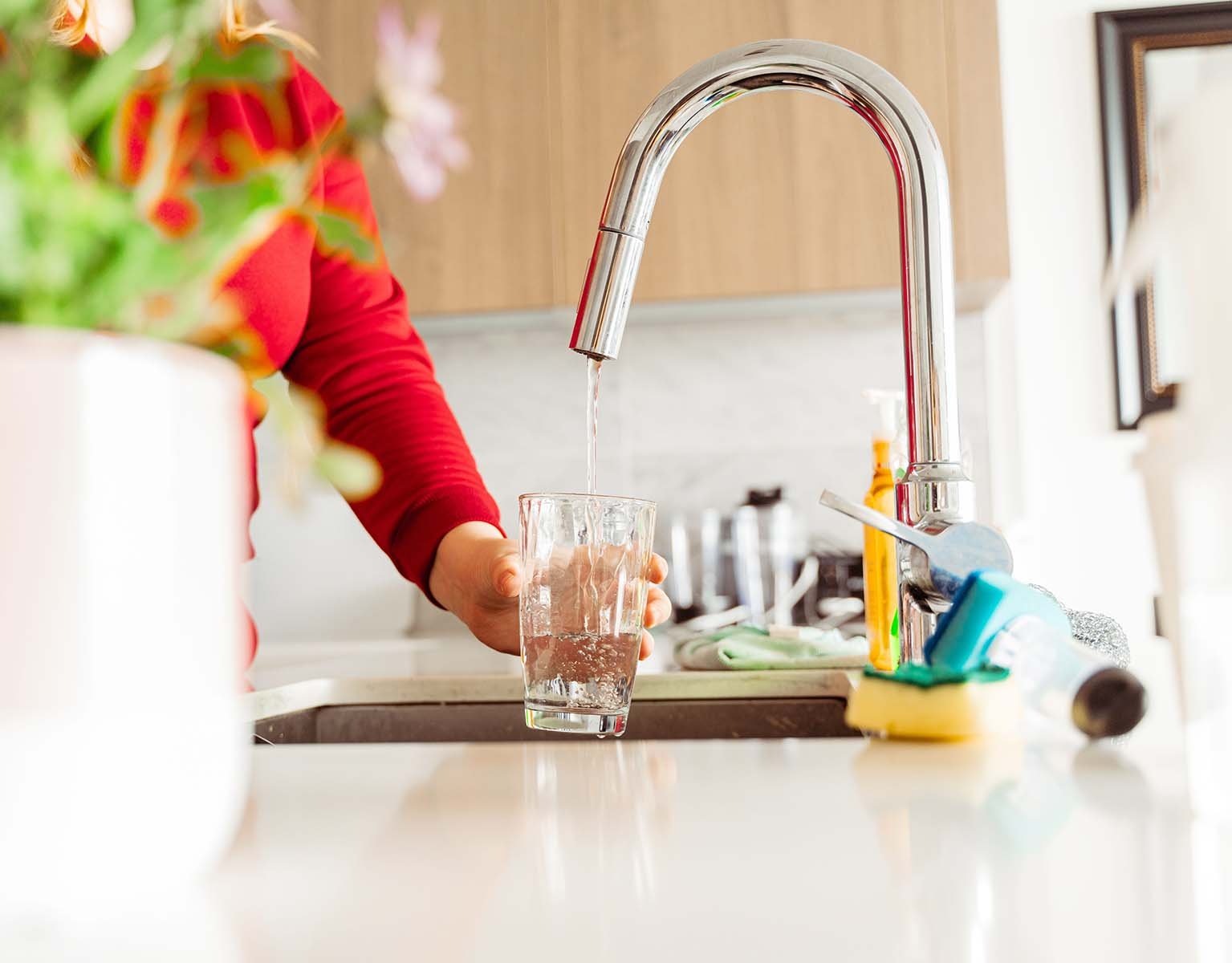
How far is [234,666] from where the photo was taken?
0.33 m

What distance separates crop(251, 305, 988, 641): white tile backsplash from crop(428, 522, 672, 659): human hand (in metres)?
1.43

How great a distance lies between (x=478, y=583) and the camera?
3.32ft

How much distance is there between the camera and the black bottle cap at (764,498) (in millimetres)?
2402

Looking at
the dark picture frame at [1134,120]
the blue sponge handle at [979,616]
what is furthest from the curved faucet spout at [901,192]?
the dark picture frame at [1134,120]

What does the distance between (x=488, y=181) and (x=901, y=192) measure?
69.1 inches

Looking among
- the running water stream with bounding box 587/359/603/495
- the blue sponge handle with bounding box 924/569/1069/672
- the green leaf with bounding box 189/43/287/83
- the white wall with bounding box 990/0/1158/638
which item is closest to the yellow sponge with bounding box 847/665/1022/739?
the blue sponge handle with bounding box 924/569/1069/672

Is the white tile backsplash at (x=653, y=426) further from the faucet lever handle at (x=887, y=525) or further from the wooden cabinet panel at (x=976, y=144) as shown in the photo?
the faucet lever handle at (x=887, y=525)

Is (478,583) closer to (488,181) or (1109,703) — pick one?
(1109,703)

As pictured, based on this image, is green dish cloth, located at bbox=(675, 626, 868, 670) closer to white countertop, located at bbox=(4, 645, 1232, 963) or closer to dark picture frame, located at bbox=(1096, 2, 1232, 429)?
white countertop, located at bbox=(4, 645, 1232, 963)

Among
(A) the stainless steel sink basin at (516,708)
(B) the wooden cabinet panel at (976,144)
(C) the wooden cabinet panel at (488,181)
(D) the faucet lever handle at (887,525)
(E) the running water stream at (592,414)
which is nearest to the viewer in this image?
(D) the faucet lever handle at (887,525)

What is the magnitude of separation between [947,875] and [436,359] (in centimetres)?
241

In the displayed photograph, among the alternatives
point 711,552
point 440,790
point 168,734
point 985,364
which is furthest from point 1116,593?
point 168,734

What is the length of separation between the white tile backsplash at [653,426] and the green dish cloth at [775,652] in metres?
1.27

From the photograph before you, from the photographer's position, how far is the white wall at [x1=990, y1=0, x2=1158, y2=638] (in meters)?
2.50
